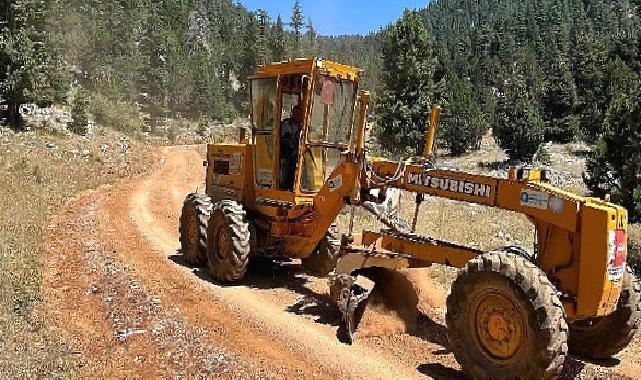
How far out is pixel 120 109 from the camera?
2060 inches

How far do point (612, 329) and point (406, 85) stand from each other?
2868 cm

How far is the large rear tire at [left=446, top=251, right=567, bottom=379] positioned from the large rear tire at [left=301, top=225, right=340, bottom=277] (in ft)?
14.7

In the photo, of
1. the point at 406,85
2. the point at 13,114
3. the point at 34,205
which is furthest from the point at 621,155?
the point at 13,114

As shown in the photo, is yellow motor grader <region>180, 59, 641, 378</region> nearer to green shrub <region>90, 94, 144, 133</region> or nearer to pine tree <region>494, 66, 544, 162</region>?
pine tree <region>494, 66, 544, 162</region>

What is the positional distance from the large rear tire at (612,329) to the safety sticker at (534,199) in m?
1.21

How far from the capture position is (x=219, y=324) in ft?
27.3

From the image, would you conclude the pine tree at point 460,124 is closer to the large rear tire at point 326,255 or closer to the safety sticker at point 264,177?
the large rear tire at point 326,255

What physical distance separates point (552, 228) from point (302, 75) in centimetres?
471

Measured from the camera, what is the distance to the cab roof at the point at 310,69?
9391 mm

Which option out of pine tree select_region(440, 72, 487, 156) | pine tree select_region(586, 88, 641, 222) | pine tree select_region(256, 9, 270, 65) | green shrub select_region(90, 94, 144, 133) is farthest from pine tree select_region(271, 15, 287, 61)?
pine tree select_region(586, 88, 641, 222)

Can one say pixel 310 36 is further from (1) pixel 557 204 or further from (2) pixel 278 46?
(1) pixel 557 204

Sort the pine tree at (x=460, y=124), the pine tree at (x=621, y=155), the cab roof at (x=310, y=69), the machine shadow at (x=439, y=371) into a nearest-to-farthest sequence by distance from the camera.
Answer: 1. the machine shadow at (x=439, y=371)
2. the cab roof at (x=310, y=69)
3. the pine tree at (x=621, y=155)
4. the pine tree at (x=460, y=124)

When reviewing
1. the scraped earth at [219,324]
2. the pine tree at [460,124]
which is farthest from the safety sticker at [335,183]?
the pine tree at [460,124]

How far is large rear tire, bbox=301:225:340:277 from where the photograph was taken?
35.7 ft
